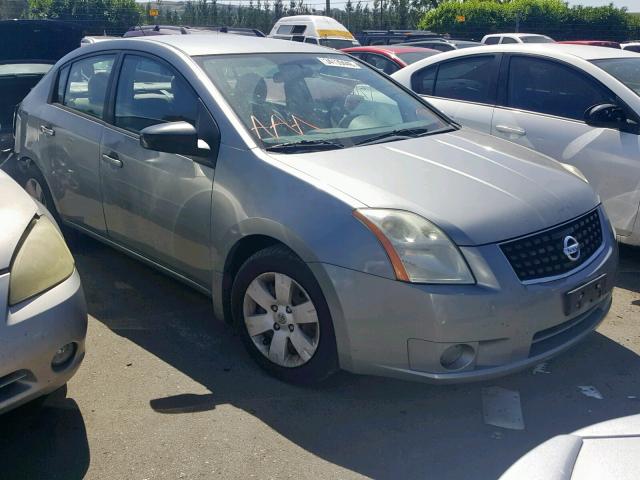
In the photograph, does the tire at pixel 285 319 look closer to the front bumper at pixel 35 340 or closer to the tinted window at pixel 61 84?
the front bumper at pixel 35 340

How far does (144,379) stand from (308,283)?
3.39 feet

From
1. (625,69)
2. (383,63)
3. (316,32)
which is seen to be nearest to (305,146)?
(625,69)

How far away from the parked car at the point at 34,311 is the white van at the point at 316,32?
18581 millimetres

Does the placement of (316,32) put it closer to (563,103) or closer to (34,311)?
(563,103)

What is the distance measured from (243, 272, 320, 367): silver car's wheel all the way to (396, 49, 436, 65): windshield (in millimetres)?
7974

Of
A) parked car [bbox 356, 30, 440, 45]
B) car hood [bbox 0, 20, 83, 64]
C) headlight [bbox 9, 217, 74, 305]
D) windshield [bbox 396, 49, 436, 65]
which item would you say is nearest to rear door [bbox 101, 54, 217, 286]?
headlight [bbox 9, 217, 74, 305]

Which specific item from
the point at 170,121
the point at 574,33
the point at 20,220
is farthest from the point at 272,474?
the point at 574,33

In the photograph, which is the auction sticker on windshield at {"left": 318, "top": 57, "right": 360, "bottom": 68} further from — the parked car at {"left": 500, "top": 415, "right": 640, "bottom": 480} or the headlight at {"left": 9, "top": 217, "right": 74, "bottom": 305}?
the parked car at {"left": 500, "top": 415, "right": 640, "bottom": 480}

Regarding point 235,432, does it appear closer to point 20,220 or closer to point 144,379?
point 144,379

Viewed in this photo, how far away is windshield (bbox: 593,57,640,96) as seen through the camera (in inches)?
206

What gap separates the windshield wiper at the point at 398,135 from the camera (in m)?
3.89

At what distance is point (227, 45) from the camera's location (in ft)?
14.2

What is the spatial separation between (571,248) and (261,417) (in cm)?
160

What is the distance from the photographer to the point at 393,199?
10.4 feet
